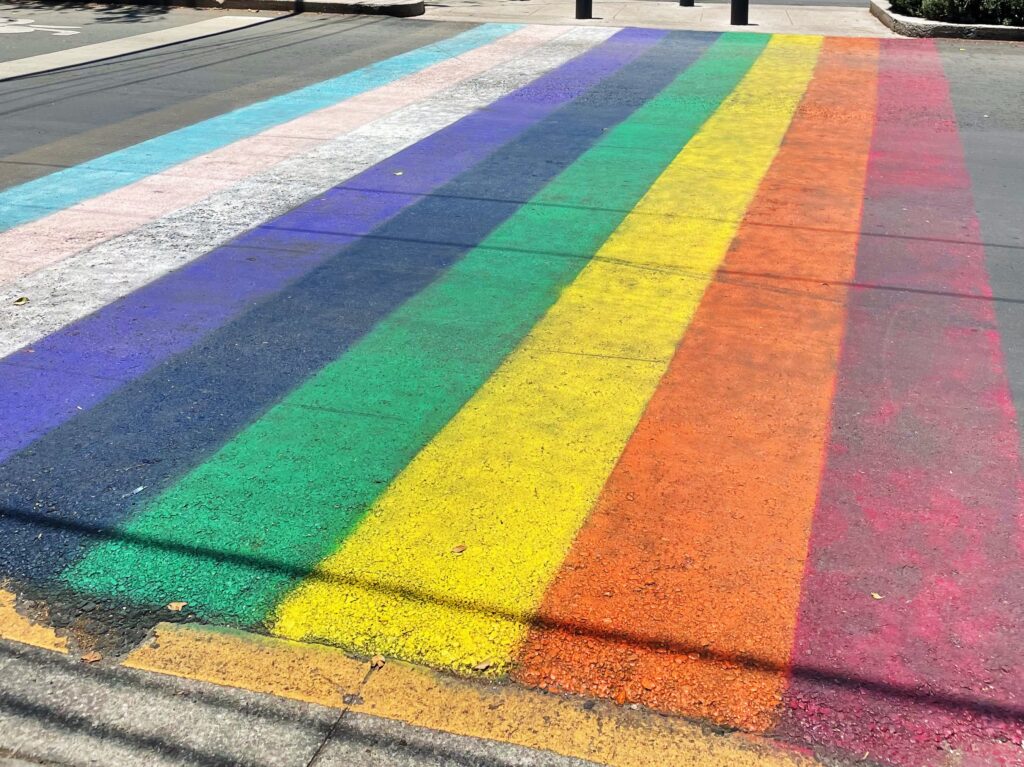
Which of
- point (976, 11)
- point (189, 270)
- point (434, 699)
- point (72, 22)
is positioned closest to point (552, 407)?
point (434, 699)

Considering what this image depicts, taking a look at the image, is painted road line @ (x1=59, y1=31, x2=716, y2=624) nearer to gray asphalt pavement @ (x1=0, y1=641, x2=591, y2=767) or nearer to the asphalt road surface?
the asphalt road surface

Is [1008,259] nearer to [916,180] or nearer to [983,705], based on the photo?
[916,180]

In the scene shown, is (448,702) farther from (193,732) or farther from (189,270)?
(189,270)

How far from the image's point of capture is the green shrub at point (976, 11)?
17047 mm

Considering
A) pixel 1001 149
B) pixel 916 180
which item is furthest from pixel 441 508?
pixel 1001 149

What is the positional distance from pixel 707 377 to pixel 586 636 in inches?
97.9

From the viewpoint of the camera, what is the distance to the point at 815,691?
3729mm

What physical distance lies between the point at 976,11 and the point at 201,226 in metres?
→ 14.2

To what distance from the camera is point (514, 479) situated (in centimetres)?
510

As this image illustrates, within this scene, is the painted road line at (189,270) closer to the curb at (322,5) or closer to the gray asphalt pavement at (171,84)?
the gray asphalt pavement at (171,84)

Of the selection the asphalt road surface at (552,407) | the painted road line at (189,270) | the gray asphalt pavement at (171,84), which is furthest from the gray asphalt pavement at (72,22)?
the painted road line at (189,270)

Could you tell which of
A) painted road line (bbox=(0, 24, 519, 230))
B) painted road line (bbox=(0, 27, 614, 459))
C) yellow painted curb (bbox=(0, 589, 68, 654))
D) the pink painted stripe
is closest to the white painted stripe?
painted road line (bbox=(0, 27, 614, 459))

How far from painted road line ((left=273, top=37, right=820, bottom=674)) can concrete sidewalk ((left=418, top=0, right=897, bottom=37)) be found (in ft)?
37.3

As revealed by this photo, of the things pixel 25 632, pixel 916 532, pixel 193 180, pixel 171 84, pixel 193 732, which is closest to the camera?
pixel 193 732
